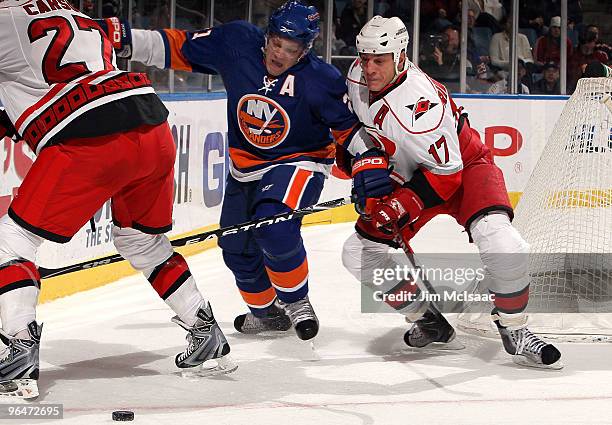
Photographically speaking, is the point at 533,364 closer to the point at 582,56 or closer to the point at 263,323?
the point at 263,323

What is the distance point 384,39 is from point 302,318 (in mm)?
906

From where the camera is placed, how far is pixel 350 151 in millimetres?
3906

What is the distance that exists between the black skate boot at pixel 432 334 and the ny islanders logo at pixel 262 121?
0.72 metres

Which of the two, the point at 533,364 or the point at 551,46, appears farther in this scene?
the point at 551,46

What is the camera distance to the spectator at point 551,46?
27.9ft

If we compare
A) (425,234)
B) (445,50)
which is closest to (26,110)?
(425,234)

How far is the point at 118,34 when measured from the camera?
3754 mm

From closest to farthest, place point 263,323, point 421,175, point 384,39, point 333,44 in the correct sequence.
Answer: point 384,39 → point 421,175 → point 263,323 → point 333,44

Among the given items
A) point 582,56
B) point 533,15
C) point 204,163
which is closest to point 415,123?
point 204,163

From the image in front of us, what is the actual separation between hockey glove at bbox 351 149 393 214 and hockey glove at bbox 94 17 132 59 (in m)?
0.76

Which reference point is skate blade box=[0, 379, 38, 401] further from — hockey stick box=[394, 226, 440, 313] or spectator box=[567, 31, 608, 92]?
spectator box=[567, 31, 608, 92]

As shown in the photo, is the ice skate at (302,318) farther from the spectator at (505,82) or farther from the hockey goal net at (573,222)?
the spectator at (505,82)

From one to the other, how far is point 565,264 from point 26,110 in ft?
7.46

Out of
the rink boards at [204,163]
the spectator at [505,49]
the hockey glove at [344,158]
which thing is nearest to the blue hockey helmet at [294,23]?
the hockey glove at [344,158]
